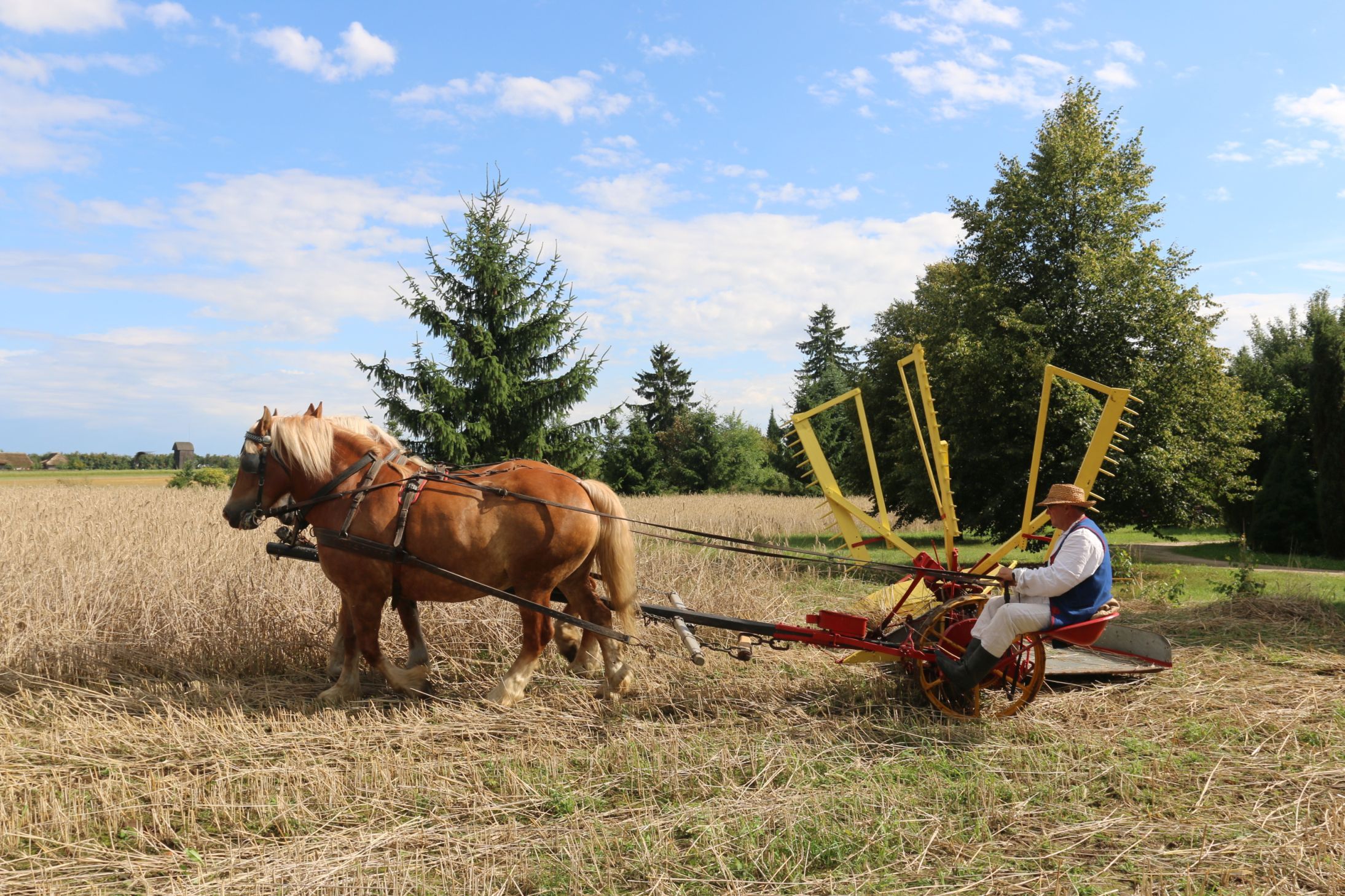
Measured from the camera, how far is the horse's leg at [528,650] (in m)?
5.31

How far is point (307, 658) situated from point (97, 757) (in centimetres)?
198

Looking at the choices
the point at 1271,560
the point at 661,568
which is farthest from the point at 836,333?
the point at 661,568

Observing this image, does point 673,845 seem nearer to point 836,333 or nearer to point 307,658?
point 307,658

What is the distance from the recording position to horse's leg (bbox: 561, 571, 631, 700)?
5449 millimetres

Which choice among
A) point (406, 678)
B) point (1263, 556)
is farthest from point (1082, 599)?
point (1263, 556)

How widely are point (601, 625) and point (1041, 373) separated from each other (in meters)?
9.37

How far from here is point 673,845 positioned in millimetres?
3508

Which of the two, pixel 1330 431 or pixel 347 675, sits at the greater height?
pixel 1330 431

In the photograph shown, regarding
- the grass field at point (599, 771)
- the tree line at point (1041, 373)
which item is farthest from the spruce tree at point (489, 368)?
the grass field at point (599, 771)

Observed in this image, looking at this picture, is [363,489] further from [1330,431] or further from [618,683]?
[1330,431]

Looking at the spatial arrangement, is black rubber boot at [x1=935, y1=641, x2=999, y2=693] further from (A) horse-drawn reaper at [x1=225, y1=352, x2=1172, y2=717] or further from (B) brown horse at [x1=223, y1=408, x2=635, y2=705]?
(B) brown horse at [x1=223, y1=408, x2=635, y2=705]

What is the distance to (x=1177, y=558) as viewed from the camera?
57.3 ft

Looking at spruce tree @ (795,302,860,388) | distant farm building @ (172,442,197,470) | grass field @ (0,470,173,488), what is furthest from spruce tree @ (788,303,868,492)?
distant farm building @ (172,442,197,470)

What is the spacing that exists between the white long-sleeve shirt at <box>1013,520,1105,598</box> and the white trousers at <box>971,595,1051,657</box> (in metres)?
0.10
